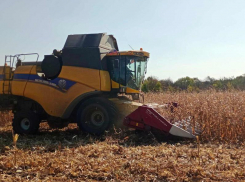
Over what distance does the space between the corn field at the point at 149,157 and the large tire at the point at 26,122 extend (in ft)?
3.84

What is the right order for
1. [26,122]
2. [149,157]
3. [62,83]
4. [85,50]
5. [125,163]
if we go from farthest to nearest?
[26,122], [62,83], [85,50], [149,157], [125,163]

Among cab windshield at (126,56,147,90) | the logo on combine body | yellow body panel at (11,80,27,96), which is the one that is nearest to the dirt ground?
the logo on combine body

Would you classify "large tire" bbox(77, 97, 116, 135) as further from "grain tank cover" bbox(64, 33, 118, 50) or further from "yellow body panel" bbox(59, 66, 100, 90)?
"grain tank cover" bbox(64, 33, 118, 50)

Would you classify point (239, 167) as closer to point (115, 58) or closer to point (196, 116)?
point (196, 116)

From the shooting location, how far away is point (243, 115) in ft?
20.7

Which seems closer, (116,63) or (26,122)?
(116,63)

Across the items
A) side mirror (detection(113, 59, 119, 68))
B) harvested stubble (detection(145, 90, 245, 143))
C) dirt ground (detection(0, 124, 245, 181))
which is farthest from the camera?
side mirror (detection(113, 59, 119, 68))

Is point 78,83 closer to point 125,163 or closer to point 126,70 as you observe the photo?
point 126,70

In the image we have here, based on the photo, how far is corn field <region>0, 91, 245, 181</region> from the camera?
3.78 metres

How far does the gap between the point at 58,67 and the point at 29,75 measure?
1010 mm

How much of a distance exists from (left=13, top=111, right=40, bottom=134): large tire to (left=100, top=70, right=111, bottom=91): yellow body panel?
2.22 m

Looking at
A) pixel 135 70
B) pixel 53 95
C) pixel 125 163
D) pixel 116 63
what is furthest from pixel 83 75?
pixel 125 163

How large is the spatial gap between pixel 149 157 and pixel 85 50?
148 inches

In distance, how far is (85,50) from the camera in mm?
7363
